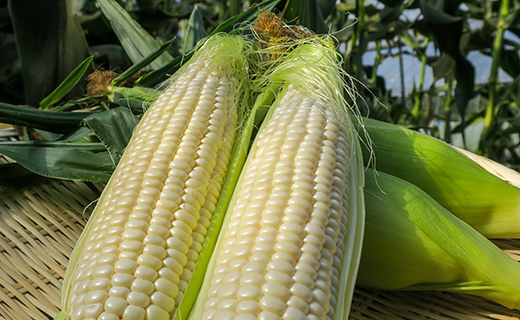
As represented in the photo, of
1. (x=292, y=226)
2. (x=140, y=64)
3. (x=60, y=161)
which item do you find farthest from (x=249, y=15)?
(x=292, y=226)

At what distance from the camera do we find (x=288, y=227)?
50 centimetres

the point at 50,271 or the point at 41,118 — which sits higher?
the point at 41,118

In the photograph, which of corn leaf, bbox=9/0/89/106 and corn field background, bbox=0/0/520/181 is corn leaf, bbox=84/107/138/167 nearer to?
corn field background, bbox=0/0/520/181

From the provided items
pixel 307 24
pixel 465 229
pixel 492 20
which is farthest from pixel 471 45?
pixel 465 229

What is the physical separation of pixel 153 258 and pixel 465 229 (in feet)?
1.80

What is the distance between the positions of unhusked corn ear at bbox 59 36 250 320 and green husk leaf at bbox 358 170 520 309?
296 millimetres

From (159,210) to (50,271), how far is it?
31cm

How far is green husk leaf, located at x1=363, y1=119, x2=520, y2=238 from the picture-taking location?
79 centimetres

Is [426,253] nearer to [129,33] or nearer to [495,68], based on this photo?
[129,33]

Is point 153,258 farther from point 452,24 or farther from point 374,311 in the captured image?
point 452,24

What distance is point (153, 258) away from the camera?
504 millimetres

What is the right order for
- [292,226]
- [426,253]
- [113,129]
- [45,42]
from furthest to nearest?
[45,42] < [113,129] < [426,253] < [292,226]

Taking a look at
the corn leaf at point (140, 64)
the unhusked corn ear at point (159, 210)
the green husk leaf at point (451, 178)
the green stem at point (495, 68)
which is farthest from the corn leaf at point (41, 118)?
the green stem at point (495, 68)

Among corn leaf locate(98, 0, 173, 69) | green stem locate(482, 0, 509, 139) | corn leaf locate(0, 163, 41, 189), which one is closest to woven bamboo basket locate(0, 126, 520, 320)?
corn leaf locate(0, 163, 41, 189)
